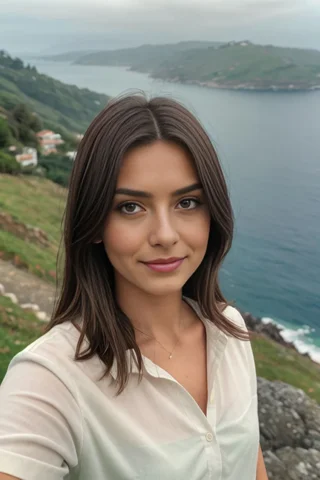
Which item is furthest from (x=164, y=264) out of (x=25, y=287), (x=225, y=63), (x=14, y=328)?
(x=225, y=63)

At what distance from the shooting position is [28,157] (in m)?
2.58

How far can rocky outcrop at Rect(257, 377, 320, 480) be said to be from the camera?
190 cm

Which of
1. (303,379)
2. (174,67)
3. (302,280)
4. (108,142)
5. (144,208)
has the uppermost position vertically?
(174,67)

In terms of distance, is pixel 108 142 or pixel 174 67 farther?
pixel 174 67

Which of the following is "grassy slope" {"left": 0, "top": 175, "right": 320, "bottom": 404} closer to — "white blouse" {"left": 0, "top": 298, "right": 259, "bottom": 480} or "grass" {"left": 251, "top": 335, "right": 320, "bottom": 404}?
"grass" {"left": 251, "top": 335, "right": 320, "bottom": 404}

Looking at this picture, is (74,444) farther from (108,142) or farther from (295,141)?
(295,141)

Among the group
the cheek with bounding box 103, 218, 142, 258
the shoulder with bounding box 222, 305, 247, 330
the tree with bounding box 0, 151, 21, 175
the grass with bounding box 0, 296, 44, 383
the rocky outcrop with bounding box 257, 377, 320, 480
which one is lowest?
the rocky outcrop with bounding box 257, 377, 320, 480

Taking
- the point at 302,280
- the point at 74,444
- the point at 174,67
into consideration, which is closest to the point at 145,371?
the point at 74,444

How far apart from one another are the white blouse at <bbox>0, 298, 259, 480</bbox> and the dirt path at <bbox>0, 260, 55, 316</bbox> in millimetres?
1336

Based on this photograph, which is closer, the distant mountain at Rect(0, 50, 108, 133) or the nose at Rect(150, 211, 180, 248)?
the nose at Rect(150, 211, 180, 248)

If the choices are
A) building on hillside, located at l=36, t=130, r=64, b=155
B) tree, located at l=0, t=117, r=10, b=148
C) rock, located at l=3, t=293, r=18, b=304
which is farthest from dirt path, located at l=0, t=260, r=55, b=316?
building on hillside, located at l=36, t=130, r=64, b=155

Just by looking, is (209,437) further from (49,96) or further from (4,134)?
(49,96)

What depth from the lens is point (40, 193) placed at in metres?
2.60

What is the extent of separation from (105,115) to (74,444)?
0.56 meters
